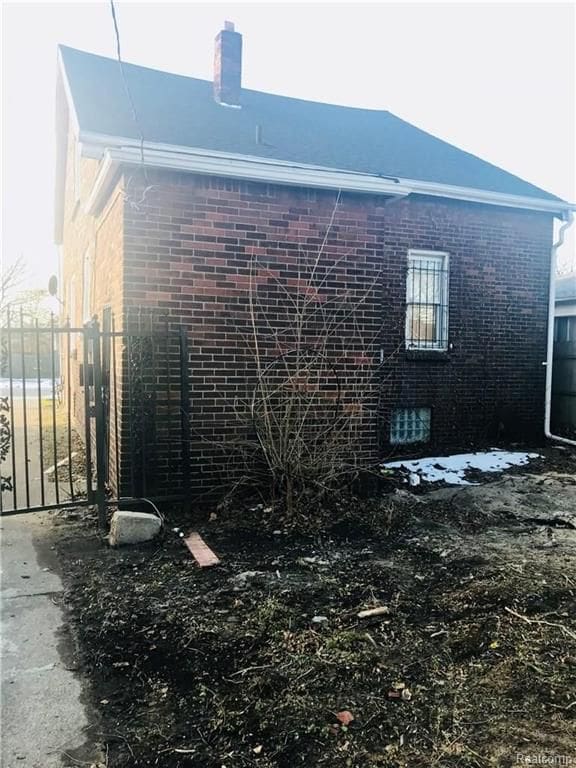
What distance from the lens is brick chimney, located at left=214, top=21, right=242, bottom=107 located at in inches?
390

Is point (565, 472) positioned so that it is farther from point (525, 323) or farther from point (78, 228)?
point (78, 228)

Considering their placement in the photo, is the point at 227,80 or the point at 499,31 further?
the point at 227,80

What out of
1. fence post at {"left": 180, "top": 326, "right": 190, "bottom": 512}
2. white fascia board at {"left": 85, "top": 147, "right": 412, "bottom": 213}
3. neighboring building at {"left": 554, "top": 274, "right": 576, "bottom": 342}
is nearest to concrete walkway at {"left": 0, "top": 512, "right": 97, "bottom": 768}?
fence post at {"left": 180, "top": 326, "right": 190, "bottom": 512}

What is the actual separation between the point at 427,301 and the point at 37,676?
25.0ft

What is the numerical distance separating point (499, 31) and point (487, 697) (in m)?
7.07

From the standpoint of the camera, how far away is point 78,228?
38.0 ft

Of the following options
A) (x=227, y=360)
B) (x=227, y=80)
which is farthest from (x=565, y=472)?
(x=227, y=80)

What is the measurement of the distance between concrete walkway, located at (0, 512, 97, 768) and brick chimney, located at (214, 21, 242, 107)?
822 cm

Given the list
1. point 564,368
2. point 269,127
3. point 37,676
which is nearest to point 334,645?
point 37,676

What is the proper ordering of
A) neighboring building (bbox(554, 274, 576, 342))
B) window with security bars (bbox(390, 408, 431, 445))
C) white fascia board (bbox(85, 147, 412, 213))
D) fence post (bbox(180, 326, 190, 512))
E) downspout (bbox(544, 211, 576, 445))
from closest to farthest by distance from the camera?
white fascia board (bbox(85, 147, 412, 213)) → fence post (bbox(180, 326, 190, 512)) → window with security bars (bbox(390, 408, 431, 445)) → downspout (bbox(544, 211, 576, 445)) → neighboring building (bbox(554, 274, 576, 342))

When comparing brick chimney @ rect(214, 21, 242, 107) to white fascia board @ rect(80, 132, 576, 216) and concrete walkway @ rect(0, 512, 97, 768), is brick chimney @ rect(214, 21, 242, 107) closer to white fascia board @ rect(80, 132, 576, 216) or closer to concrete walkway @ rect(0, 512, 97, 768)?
white fascia board @ rect(80, 132, 576, 216)

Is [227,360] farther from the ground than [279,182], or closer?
closer

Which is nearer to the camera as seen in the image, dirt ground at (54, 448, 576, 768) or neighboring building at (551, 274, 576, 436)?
dirt ground at (54, 448, 576, 768)

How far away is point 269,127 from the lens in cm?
891
